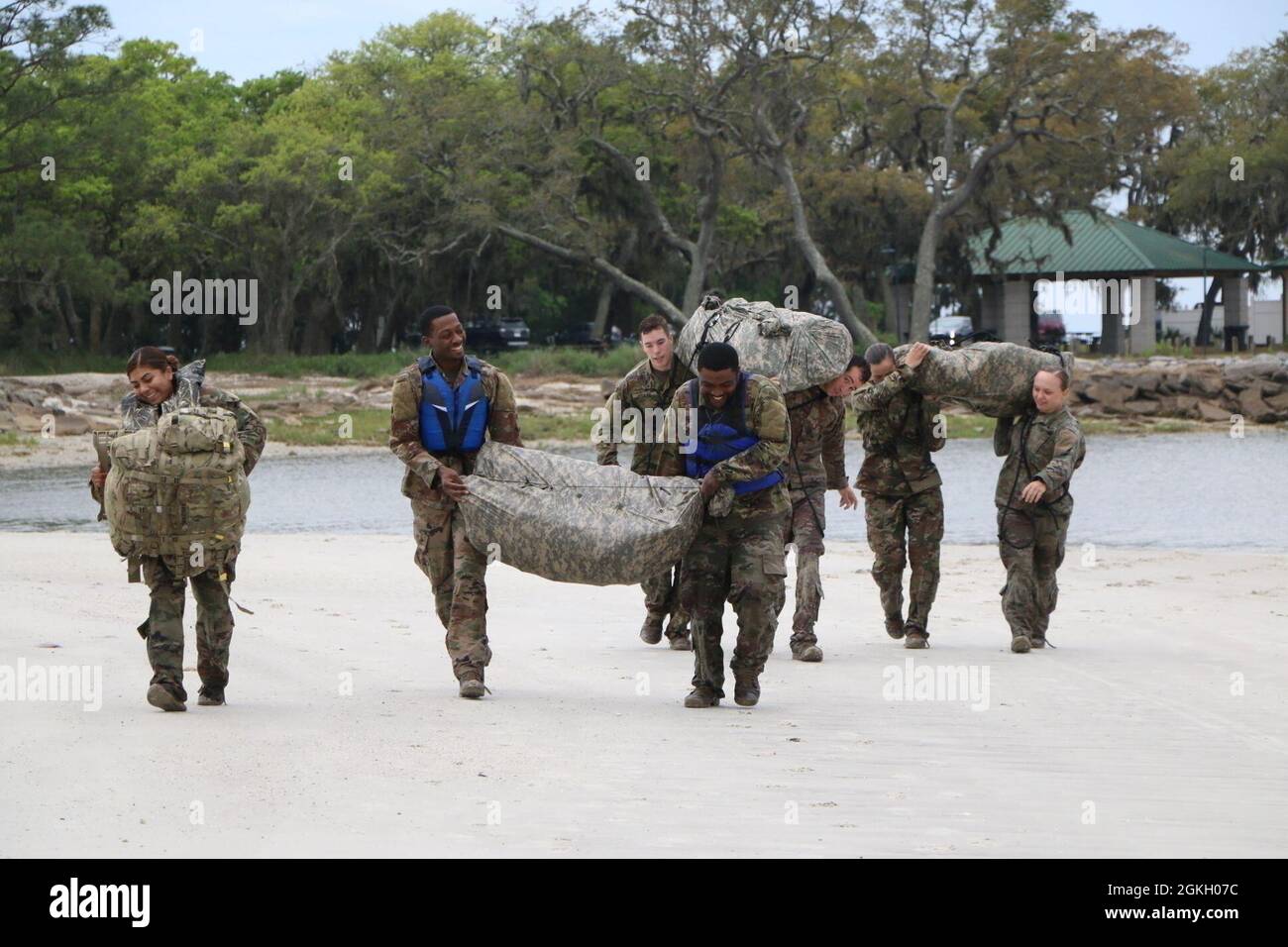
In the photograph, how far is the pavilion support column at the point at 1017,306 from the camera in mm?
70812

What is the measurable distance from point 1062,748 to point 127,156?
53413mm

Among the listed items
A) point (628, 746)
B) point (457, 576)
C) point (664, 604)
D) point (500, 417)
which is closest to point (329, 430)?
point (664, 604)

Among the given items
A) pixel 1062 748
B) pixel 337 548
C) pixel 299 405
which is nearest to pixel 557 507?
pixel 1062 748

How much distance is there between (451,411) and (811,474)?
Result: 3.05m

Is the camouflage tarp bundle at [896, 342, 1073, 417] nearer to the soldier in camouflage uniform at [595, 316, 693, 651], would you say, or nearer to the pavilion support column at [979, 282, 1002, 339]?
the soldier in camouflage uniform at [595, 316, 693, 651]

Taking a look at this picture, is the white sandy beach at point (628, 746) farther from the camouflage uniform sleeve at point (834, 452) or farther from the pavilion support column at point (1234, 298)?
the pavilion support column at point (1234, 298)

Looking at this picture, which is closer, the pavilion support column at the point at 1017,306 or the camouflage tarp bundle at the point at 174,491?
the camouflage tarp bundle at the point at 174,491

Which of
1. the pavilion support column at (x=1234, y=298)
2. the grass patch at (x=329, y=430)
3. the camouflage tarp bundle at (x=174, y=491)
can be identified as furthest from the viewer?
the pavilion support column at (x=1234, y=298)

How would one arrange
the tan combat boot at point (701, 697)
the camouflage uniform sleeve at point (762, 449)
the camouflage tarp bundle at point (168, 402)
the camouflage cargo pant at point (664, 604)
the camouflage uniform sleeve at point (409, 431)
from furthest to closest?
the camouflage cargo pant at point (664, 604) < the tan combat boot at point (701, 697) < the camouflage uniform sleeve at point (409, 431) < the camouflage uniform sleeve at point (762, 449) < the camouflage tarp bundle at point (168, 402)

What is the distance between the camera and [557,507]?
898cm

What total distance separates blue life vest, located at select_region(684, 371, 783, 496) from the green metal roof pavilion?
59294 millimetres

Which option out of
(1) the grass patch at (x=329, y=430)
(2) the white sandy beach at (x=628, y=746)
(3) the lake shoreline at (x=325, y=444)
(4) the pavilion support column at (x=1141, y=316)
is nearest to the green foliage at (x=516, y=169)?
(4) the pavilion support column at (x=1141, y=316)

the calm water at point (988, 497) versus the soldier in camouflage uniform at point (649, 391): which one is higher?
the soldier in camouflage uniform at point (649, 391)

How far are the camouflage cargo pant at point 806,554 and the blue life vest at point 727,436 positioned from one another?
7.67ft
